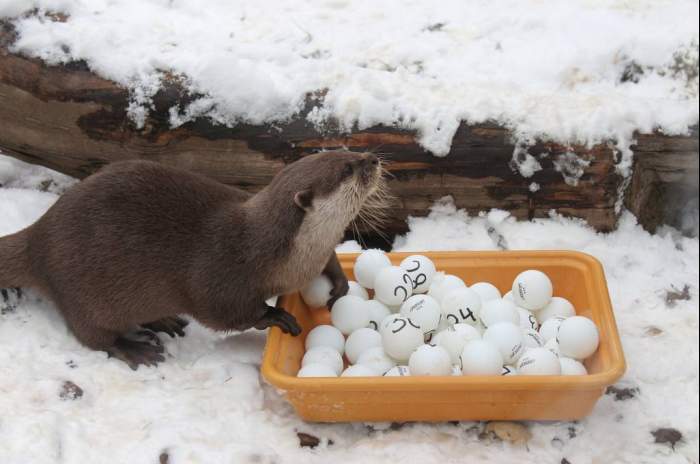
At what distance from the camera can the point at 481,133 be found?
3244 millimetres

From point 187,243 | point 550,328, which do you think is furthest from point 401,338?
point 187,243

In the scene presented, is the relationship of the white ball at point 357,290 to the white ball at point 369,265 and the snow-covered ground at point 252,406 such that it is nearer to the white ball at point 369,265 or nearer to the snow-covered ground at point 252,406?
the white ball at point 369,265

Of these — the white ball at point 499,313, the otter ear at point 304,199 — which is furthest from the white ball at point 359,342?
the otter ear at point 304,199

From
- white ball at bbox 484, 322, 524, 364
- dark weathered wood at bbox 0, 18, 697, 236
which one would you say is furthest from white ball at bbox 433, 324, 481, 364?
dark weathered wood at bbox 0, 18, 697, 236

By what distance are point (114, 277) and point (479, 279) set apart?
49.3 inches

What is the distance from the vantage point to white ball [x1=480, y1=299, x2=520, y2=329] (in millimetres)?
2838

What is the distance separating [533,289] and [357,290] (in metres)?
0.61

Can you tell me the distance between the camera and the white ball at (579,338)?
2662 millimetres

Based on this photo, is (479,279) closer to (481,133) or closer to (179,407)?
(481,133)

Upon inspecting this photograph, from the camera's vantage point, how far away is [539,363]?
257 centimetres

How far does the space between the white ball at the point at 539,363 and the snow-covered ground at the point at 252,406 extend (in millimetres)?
160

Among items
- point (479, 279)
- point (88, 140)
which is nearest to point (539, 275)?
point (479, 279)

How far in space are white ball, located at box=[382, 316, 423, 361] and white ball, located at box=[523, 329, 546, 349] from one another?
0.33 meters

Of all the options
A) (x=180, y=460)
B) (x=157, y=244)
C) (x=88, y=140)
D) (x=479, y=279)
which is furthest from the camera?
(x=88, y=140)
